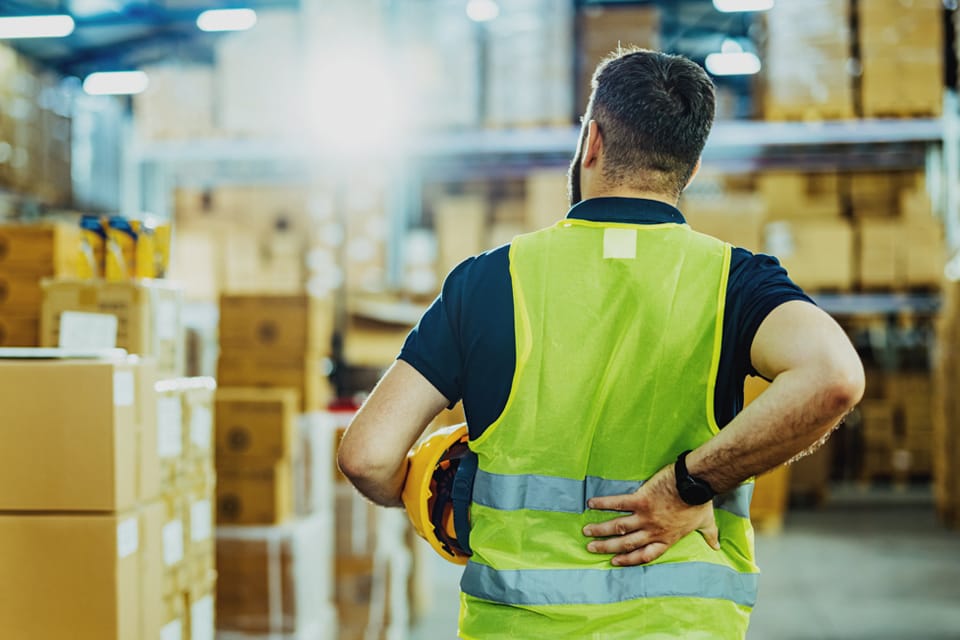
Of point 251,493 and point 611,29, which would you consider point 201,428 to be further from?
point 611,29

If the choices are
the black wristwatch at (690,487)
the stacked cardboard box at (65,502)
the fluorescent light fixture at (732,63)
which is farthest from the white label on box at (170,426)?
the fluorescent light fixture at (732,63)

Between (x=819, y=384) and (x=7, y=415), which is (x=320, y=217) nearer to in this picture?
(x=7, y=415)

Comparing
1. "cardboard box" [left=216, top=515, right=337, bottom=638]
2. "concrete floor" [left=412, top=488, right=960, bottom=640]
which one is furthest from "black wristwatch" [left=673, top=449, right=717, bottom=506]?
"concrete floor" [left=412, top=488, right=960, bottom=640]

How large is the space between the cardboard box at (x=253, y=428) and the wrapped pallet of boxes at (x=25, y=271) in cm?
112

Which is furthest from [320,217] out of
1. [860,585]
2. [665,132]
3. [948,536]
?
[665,132]

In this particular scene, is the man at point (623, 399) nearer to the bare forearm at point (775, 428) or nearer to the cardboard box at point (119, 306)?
the bare forearm at point (775, 428)

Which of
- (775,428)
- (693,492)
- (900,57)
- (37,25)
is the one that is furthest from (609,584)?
(37,25)

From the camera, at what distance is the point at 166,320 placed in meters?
2.97

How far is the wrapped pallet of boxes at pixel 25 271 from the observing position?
11.0 feet

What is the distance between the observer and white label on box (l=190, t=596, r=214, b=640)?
9.43 feet

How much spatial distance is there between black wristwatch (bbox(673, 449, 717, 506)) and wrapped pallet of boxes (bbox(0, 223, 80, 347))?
2.54 meters

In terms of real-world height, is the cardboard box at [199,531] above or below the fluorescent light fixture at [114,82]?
below

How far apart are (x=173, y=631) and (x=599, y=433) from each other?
1.63 m

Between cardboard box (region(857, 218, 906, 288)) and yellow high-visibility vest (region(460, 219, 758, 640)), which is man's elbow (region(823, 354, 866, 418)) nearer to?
yellow high-visibility vest (region(460, 219, 758, 640))
